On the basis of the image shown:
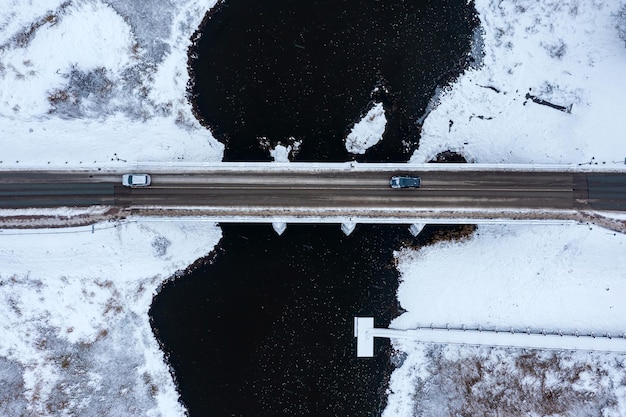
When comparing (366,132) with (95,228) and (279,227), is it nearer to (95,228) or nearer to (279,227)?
(279,227)

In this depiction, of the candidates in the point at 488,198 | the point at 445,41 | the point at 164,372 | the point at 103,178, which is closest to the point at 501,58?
the point at 445,41

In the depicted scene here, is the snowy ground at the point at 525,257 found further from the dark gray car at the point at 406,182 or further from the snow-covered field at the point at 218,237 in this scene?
the dark gray car at the point at 406,182

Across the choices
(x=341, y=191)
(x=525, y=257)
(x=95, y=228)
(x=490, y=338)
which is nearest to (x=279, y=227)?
(x=341, y=191)

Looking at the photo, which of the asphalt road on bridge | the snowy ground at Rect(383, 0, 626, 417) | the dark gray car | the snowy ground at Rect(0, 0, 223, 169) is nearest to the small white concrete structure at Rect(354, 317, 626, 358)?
the snowy ground at Rect(383, 0, 626, 417)

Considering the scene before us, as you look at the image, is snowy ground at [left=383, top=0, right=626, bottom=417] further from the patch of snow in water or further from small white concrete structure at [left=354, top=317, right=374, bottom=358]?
the patch of snow in water

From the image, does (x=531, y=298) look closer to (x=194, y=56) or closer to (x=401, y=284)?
(x=401, y=284)

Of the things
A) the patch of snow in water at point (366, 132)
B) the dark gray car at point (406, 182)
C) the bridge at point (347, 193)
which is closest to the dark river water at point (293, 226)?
the patch of snow in water at point (366, 132)
